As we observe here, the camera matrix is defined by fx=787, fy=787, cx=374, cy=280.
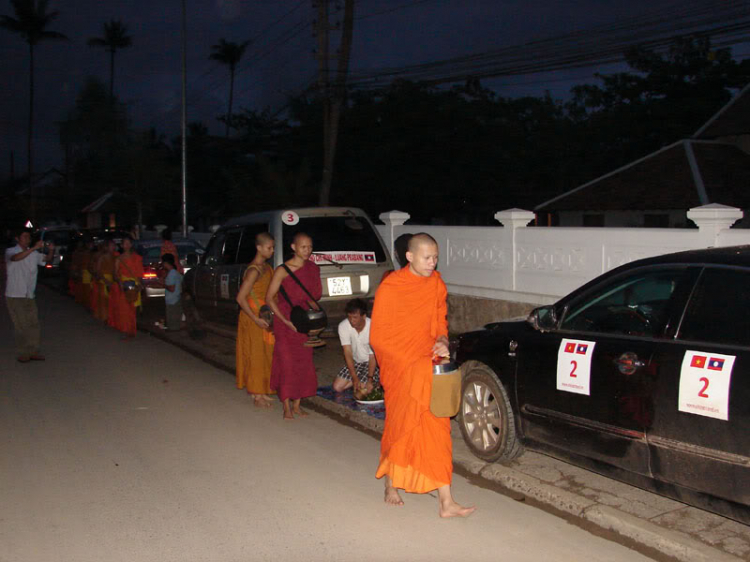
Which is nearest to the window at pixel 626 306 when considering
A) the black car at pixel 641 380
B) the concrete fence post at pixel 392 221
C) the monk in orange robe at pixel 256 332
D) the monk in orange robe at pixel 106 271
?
the black car at pixel 641 380

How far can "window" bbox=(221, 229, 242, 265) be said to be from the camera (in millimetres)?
11219

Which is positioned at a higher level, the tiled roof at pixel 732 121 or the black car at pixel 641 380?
the tiled roof at pixel 732 121

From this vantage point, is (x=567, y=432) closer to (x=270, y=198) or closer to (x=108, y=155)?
(x=270, y=198)

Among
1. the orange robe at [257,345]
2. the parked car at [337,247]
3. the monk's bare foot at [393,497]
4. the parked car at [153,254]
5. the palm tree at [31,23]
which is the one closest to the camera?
the monk's bare foot at [393,497]

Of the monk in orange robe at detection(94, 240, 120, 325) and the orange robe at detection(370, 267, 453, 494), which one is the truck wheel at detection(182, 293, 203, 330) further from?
the orange robe at detection(370, 267, 453, 494)

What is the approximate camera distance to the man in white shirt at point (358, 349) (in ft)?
25.7

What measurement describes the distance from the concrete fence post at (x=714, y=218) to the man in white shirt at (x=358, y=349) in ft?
11.4

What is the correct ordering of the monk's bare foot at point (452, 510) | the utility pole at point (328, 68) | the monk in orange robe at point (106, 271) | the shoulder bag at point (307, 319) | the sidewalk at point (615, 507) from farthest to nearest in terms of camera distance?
1. the utility pole at point (328, 68)
2. the monk in orange robe at point (106, 271)
3. the shoulder bag at point (307, 319)
4. the monk's bare foot at point (452, 510)
5. the sidewalk at point (615, 507)

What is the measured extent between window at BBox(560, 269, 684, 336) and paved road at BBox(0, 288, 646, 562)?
1.28 m

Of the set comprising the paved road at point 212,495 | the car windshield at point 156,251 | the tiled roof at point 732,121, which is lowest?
the paved road at point 212,495

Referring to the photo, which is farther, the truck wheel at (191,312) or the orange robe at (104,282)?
the orange robe at (104,282)

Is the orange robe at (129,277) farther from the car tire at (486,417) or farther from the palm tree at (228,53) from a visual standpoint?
the palm tree at (228,53)

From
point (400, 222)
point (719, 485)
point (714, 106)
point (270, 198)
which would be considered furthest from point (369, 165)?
point (719, 485)

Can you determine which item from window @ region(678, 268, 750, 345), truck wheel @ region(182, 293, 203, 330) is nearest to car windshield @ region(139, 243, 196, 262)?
truck wheel @ region(182, 293, 203, 330)
